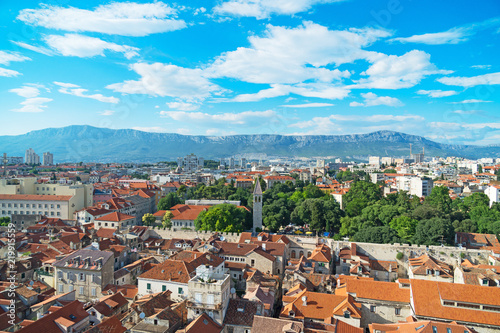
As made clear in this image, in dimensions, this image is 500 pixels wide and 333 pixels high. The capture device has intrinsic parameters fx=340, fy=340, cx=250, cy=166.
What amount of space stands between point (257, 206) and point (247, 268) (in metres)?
17.8

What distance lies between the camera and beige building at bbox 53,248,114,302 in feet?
81.1

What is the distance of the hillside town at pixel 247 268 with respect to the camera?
19.4 m

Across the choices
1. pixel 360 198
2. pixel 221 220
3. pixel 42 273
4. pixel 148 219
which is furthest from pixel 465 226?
pixel 42 273

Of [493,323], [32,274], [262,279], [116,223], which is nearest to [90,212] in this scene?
[116,223]

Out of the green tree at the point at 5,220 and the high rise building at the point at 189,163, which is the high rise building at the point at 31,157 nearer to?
the high rise building at the point at 189,163

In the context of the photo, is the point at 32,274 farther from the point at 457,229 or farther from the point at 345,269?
the point at 457,229

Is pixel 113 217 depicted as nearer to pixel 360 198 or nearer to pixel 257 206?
pixel 257 206

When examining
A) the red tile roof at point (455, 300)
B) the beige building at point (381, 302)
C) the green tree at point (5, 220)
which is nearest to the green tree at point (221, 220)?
the beige building at point (381, 302)

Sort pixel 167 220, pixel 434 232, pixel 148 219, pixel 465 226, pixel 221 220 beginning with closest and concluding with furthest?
pixel 434 232 → pixel 465 226 → pixel 221 220 → pixel 167 220 → pixel 148 219

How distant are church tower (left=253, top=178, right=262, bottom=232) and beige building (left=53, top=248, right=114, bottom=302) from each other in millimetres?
23551

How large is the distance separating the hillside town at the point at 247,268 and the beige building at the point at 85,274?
3.3 inches

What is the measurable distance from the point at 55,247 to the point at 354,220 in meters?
33.5

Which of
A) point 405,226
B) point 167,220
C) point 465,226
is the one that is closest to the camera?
point 405,226

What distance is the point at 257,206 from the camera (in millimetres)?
46312
